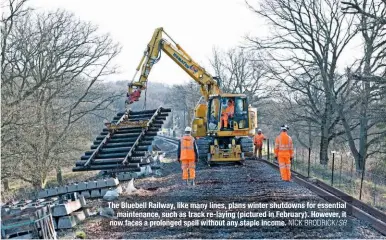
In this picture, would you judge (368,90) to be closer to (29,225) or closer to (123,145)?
(123,145)

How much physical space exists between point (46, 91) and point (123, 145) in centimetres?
1218

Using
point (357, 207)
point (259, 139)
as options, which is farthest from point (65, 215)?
point (259, 139)

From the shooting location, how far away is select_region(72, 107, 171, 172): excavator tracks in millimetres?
15031

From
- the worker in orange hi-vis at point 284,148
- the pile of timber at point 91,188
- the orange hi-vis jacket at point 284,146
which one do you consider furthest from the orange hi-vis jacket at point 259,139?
the pile of timber at point 91,188

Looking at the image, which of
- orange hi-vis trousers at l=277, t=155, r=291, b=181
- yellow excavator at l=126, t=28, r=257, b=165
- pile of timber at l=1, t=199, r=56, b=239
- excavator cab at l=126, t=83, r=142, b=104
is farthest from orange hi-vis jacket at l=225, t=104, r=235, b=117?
pile of timber at l=1, t=199, r=56, b=239

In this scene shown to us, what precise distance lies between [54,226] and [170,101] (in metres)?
62.2

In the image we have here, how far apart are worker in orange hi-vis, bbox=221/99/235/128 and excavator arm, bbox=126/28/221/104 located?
86.5 inches

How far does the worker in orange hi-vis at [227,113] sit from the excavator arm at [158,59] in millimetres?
2197

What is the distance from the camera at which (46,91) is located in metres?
26.7

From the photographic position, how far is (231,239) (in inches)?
298

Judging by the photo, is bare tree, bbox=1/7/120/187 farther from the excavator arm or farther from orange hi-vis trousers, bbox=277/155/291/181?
orange hi-vis trousers, bbox=277/155/291/181

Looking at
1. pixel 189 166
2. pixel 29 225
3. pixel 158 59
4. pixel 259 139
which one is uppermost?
pixel 158 59

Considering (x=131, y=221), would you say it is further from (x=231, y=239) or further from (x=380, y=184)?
(x=380, y=184)

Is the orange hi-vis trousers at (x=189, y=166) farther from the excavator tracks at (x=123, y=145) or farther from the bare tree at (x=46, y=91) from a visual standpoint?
the bare tree at (x=46, y=91)
